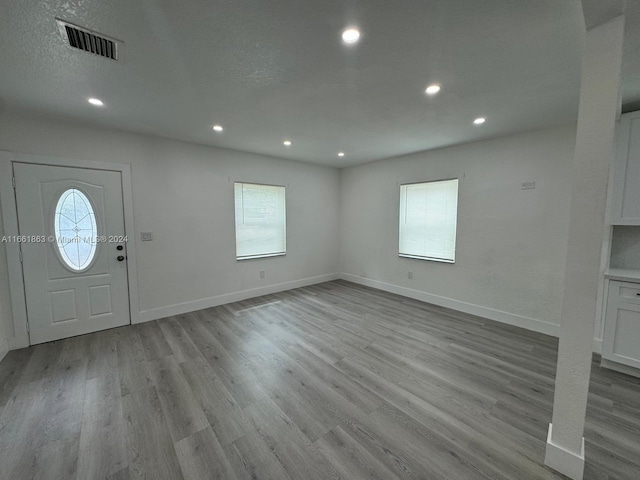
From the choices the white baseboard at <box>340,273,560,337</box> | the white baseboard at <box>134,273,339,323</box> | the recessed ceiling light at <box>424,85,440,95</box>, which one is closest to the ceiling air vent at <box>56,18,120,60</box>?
the recessed ceiling light at <box>424,85,440,95</box>

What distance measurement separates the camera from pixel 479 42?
1665 mm

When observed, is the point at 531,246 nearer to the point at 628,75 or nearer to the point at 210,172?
the point at 628,75

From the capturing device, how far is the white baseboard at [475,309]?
332 cm

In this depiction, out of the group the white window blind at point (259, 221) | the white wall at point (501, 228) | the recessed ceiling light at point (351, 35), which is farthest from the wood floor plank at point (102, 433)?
the white wall at point (501, 228)

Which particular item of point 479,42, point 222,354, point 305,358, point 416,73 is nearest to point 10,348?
point 222,354

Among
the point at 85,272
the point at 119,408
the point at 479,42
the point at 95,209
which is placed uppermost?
the point at 479,42

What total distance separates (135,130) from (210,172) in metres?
1.09

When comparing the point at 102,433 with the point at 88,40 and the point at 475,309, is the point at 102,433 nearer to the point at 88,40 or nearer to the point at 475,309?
the point at 88,40

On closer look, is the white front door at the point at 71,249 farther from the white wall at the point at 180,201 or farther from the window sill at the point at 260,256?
the window sill at the point at 260,256

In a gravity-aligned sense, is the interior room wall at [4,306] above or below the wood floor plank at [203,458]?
above

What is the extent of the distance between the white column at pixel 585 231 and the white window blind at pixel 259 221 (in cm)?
427

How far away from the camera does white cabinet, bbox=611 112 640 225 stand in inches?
99.2

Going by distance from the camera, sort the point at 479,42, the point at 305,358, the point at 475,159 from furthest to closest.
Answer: the point at 475,159 < the point at 305,358 < the point at 479,42

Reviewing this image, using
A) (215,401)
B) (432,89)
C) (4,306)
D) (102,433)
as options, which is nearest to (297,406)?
(215,401)
